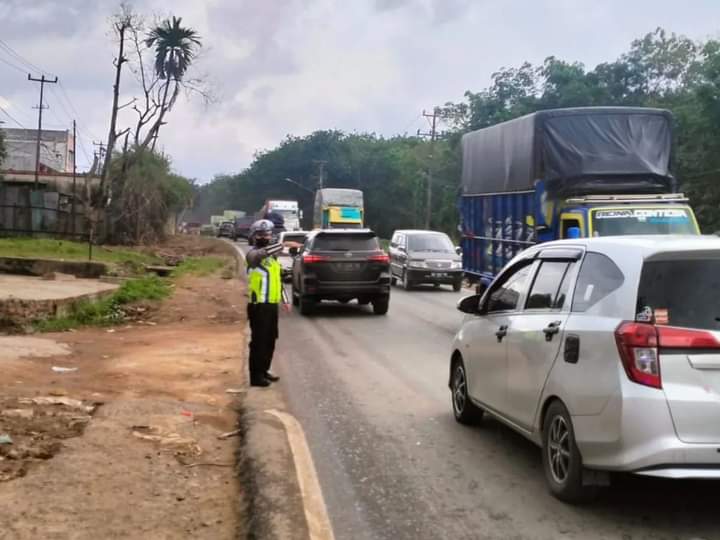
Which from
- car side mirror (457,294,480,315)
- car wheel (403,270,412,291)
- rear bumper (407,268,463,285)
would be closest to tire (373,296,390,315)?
rear bumper (407,268,463,285)

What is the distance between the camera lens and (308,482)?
5.98 m

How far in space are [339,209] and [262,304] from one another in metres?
35.8

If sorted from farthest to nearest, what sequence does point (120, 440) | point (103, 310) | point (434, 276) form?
point (434, 276)
point (103, 310)
point (120, 440)

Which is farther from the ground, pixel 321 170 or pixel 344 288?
pixel 321 170

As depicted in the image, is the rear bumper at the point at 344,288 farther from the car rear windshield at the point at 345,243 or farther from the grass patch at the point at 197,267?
the grass patch at the point at 197,267

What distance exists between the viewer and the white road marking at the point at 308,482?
5.07 metres

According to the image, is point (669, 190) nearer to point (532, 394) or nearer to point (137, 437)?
point (532, 394)

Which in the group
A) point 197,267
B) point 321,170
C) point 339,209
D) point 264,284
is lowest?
point 197,267

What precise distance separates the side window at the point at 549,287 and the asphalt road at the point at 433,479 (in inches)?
49.9

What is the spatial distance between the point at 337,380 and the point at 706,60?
97.6 ft

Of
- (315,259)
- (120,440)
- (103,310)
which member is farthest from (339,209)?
(120,440)

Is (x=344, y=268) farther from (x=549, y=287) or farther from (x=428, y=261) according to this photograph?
(x=549, y=287)

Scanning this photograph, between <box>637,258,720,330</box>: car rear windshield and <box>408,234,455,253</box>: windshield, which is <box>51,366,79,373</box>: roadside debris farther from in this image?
<box>408,234,455,253</box>: windshield

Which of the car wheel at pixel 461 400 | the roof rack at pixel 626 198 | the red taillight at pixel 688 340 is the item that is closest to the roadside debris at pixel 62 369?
the car wheel at pixel 461 400
